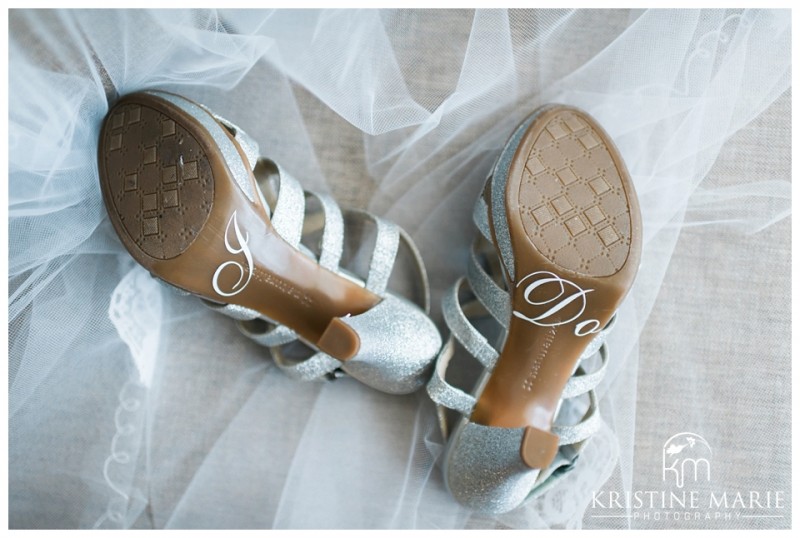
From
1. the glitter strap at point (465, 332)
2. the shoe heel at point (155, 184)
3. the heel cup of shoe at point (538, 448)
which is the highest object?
the shoe heel at point (155, 184)

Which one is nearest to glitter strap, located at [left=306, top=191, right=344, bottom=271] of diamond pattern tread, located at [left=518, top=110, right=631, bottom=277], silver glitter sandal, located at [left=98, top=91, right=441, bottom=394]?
silver glitter sandal, located at [left=98, top=91, right=441, bottom=394]

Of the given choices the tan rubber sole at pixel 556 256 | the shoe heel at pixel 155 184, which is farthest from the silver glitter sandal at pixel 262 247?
the tan rubber sole at pixel 556 256

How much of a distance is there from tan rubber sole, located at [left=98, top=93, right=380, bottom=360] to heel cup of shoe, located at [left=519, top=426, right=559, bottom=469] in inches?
8.9

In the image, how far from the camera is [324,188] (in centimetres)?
87

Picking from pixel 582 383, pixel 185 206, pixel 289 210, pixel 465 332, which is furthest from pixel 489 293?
pixel 185 206

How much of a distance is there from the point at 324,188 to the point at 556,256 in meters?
0.32

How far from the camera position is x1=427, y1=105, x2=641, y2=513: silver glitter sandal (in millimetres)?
746

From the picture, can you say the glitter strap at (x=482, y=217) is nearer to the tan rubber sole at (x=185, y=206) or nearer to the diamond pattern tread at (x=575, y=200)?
the diamond pattern tread at (x=575, y=200)

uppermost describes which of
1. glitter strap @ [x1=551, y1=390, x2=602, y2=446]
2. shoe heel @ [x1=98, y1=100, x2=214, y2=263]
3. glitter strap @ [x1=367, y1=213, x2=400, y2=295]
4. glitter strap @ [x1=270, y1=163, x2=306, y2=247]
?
shoe heel @ [x1=98, y1=100, x2=214, y2=263]

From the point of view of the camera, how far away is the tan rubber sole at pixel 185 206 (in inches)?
28.4

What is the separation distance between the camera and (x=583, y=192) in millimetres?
764

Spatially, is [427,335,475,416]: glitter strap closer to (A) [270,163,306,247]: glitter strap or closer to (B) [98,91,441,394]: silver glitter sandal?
(B) [98,91,441,394]: silver glitter sandal

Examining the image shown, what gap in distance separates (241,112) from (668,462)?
0.73 m

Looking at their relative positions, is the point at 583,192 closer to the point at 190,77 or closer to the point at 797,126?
the point at 797,126
